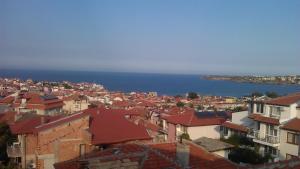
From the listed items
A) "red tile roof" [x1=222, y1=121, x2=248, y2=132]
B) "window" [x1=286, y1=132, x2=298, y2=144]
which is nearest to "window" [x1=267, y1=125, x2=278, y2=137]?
"window" [x1=286, y1=132, x2=298, y2=144]

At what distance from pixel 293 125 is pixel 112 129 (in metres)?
15.7

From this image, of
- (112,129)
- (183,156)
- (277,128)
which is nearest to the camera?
(183,156)

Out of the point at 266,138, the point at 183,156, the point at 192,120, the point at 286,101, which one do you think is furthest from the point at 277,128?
the point at 183,156

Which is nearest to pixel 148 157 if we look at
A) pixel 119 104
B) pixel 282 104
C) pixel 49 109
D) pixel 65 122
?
pixel 65 122

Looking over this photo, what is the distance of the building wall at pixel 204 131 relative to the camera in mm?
40431

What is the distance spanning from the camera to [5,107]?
165 ft

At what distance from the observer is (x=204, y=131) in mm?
40844

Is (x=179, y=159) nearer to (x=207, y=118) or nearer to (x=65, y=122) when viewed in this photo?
(x=65, y=122)

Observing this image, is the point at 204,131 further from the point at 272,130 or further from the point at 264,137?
the point at 272,130

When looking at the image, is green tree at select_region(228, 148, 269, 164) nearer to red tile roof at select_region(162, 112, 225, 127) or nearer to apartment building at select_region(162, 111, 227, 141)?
apartment building at select_region(162, 111, 227, 141)

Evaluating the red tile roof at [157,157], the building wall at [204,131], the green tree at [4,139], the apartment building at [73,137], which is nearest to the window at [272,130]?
the building wall at [204,131]

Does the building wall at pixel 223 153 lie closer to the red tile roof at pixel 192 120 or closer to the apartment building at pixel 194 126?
the apartment building at pixel 194 126

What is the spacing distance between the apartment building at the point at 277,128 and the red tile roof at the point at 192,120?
22.3 ft

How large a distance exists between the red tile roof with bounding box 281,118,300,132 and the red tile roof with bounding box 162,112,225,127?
11065 millimetres
